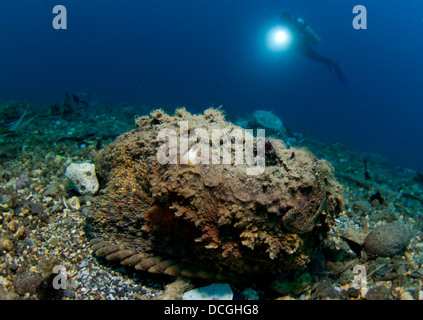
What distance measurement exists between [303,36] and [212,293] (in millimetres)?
23689

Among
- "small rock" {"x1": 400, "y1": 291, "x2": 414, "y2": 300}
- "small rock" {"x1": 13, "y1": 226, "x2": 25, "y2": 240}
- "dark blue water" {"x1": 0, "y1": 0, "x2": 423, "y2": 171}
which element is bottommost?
"small rock" {"x1": 400, "y1": 291, "x2": 414, "y2": 300}

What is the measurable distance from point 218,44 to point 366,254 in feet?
406

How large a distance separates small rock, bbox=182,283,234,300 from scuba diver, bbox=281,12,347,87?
69.6 ft

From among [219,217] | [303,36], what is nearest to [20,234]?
[219,217]

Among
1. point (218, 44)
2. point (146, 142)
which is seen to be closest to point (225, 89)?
point (218, 44)

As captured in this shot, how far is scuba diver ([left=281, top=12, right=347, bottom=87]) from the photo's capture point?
1875 cm

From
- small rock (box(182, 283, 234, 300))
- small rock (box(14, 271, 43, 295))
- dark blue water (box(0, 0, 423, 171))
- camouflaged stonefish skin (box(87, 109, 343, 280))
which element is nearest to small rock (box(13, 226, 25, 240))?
small rock (box(14, 271, 43, 295))

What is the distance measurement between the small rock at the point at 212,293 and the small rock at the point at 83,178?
8.49 ft

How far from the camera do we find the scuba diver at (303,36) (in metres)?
18.8

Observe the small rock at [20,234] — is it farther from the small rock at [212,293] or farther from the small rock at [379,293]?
the small rock at [379,293]

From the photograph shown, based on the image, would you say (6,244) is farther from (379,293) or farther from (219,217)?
(379,293)

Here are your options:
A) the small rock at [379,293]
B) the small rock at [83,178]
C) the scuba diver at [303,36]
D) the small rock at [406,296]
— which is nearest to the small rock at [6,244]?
the small rock at [83,178]

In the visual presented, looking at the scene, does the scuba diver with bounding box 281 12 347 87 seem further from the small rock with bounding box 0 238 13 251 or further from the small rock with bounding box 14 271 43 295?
the small rock with bounding box 14 271 43 295

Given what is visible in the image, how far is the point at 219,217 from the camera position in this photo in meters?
1.95
